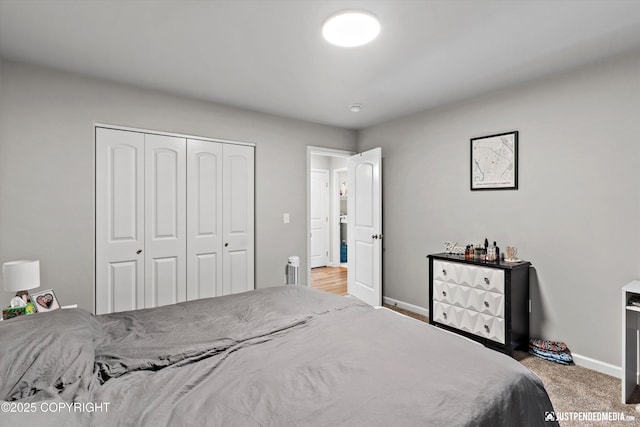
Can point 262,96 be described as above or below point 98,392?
above

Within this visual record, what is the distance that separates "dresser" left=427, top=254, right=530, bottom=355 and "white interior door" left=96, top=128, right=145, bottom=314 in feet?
9.91

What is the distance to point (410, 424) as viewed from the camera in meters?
1.00

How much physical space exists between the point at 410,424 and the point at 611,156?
8.99 feet

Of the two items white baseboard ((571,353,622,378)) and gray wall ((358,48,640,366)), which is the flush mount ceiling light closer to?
gray wall ((358,48,640,366))

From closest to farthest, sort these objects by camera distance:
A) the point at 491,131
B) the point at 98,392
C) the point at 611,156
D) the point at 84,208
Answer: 1. the point at 98,392
2. the point at 611,156
3. the point at 84,208
4. the point at 491,131

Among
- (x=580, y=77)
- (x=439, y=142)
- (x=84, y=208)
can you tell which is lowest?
→ (x=84, y=208)

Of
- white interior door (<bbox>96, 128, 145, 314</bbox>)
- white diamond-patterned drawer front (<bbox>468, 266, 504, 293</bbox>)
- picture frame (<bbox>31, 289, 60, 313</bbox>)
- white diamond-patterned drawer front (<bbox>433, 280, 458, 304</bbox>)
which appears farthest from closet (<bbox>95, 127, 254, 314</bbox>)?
white diamond-patterned drawer front (<bbox>468, 266, 504, 293</bbox>)

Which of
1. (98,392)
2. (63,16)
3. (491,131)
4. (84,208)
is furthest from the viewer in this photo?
(491,131)

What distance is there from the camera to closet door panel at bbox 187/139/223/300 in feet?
11.2

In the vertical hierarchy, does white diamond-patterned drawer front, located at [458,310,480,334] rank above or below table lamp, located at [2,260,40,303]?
below

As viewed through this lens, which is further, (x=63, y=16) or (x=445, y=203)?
(x=445, y=203)

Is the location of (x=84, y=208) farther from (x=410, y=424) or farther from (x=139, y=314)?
(x=410, y=424)

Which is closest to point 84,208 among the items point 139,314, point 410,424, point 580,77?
point 139,314

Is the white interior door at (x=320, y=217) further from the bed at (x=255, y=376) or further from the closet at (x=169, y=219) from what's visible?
the bed at (x=255, y=376)
